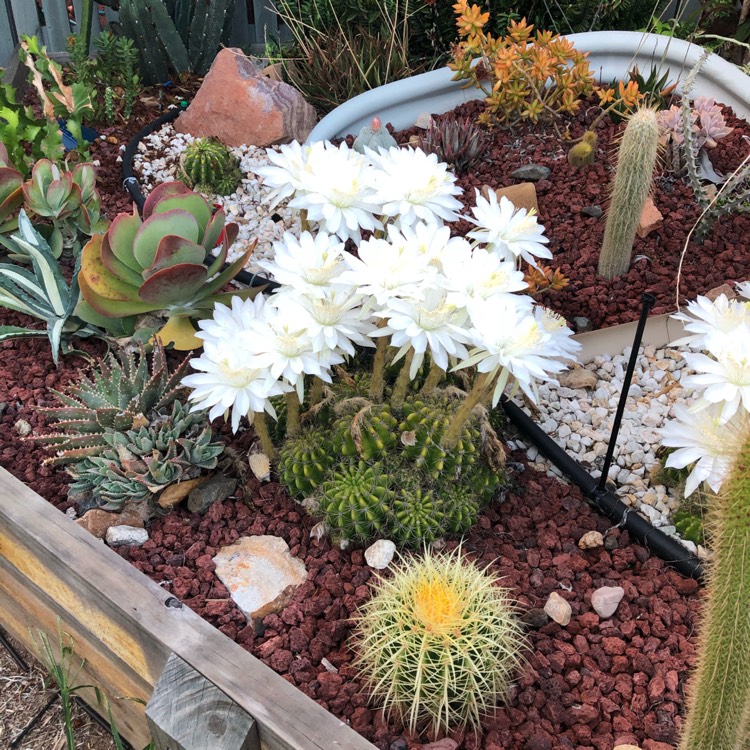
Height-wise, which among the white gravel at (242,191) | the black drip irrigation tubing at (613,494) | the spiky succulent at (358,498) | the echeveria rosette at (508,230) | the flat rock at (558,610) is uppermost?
the echeveria rosette at (508,230)

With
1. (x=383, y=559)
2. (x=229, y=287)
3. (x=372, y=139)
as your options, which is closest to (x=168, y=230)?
(x=229, y=287)

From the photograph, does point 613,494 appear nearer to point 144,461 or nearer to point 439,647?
point 439,647

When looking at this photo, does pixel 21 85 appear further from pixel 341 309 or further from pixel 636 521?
pixel 636 521

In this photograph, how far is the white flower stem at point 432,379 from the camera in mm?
1812

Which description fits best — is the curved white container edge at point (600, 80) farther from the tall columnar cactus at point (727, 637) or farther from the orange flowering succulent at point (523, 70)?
the tall columnar cactus at point (727, 637)

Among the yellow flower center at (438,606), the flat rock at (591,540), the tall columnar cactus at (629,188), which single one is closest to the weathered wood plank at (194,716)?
the yellow flower center at (438,606)

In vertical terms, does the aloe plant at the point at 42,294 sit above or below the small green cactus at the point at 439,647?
below

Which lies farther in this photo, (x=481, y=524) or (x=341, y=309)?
(x=481, y=524)

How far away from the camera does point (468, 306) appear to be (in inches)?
58.9

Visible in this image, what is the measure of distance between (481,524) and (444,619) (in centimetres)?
51

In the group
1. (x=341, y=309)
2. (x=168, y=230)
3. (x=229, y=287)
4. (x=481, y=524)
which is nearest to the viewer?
(x=341, y=309)

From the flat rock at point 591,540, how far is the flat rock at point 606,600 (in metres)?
0.15

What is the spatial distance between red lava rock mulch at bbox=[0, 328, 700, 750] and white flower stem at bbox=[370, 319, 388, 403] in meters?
0.35

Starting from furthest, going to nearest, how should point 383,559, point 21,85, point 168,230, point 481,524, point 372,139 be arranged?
point 21,85 → point 372,139 → point 168,230 → point 481,524 → point 383,559
